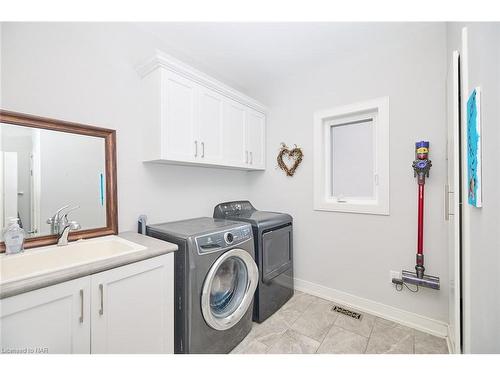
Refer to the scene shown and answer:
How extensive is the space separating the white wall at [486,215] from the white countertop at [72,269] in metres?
1.44

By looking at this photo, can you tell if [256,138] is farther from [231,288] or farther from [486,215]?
[486,215]

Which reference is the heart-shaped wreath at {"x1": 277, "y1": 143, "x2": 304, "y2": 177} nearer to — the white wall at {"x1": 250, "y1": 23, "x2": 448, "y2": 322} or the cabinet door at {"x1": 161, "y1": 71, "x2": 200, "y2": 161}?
the white wall at {"x1": 250, "y1": 23, "x2": 448, "y2": 322}

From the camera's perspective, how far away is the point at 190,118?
1888mm

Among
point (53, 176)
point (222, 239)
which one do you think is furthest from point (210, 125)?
point (53, 176)

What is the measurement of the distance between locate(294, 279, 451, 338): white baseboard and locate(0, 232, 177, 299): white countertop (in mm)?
1757

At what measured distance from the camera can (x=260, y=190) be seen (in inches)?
112

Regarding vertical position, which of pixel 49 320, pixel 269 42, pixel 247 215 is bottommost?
pixel 49 320

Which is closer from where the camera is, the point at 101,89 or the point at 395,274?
the point at 101,89

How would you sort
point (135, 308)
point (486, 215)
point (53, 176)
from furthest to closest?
point (53, 176) < point (135, 308) < point (486, 215)

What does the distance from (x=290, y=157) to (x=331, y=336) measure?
1769 mm

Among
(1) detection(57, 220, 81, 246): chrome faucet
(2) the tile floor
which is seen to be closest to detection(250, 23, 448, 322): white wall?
(2) the tile floor

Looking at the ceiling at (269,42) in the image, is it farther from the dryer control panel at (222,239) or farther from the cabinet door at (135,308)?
the cabinet door at (135,308)

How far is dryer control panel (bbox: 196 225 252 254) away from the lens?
1.45 m

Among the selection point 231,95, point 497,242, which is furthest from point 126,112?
point 497,242
